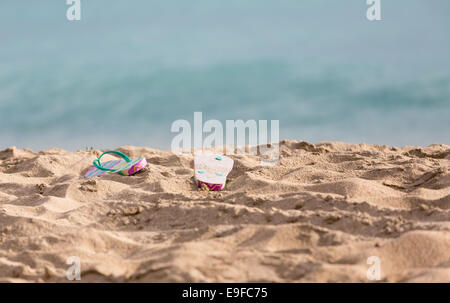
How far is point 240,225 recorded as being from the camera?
301 centimetres

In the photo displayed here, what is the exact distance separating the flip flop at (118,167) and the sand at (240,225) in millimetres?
85

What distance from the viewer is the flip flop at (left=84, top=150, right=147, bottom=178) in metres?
4.79

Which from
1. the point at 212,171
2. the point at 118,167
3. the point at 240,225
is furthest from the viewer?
the point at 118,167

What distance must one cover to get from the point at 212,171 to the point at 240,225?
1.45 m

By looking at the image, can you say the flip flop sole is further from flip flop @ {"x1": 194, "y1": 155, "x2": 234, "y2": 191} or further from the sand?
flip flop @ {"x1": 194, "y1": 155, "x2": 234, "y2": 191}

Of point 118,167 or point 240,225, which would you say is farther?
point 118,167

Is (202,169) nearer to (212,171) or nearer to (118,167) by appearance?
(212,171)

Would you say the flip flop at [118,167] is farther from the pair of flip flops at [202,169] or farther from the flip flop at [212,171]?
the flip flop at [212,171]

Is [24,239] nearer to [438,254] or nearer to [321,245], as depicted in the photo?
[321,245]

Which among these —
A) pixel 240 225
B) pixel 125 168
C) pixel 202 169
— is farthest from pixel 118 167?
pixel 240 225

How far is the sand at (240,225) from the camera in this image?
8.27ft

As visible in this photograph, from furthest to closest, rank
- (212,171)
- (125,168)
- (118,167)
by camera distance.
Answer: (118,167), (125,168), (212,171)

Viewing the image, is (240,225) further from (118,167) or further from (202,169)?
(118,167)

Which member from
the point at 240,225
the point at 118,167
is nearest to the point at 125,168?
the point at 118,167
